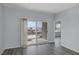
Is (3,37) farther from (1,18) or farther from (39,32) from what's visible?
(39,32)

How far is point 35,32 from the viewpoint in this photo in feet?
7.04

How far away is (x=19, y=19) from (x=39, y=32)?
535 mm

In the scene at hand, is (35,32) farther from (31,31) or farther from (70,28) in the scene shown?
(70,28)

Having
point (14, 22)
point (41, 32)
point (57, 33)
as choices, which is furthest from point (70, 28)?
point (14, 22)

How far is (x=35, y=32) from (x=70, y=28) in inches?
33.0

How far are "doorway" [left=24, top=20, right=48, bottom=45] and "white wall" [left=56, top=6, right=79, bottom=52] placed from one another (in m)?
0.42

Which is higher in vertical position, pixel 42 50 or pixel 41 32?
pixel 41 32

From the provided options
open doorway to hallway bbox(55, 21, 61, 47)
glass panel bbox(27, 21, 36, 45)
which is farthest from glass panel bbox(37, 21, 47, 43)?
open doorway to hallway bbox(55, 21, 61, 47)

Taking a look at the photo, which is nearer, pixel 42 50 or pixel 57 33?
pixel 42 50

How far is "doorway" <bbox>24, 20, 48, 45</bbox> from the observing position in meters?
2.10

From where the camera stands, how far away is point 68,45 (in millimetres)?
2244

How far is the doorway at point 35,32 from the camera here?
2.10 metres
